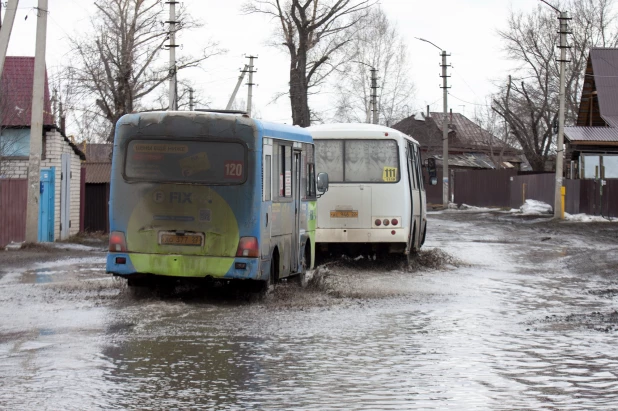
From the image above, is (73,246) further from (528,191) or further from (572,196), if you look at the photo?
(528,191)

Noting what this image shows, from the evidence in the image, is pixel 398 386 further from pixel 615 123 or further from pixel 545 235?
pixel 615 123

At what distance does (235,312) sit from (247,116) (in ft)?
7.99

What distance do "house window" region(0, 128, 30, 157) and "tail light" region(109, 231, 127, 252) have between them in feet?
57.0

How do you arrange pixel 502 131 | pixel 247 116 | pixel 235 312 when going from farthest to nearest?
pixel 502 131, pixel 247 116, pixel 235 312

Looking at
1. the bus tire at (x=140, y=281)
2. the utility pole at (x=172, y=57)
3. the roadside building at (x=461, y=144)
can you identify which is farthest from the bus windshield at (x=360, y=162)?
the roadside building at (x=461, y=144)

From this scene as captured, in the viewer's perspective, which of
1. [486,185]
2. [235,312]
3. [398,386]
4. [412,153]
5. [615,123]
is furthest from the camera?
[486,185]

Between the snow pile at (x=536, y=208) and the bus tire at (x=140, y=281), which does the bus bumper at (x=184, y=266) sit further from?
the snow pile at (x=536, y=208)

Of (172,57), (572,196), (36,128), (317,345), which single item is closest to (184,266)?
(317,345)

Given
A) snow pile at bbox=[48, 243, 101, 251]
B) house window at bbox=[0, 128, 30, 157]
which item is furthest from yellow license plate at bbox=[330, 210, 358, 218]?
house window at bbox=[0, 128, 30, 157]

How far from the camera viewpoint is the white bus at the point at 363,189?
18781 mm

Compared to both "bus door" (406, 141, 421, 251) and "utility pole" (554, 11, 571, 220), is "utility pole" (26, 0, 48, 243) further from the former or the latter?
"utility pole" (554, 11, 571, 220)

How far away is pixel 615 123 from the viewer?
4922cm

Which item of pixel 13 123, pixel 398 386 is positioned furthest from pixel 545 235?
pixel 398 386

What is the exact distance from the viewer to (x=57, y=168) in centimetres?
2862
